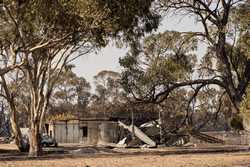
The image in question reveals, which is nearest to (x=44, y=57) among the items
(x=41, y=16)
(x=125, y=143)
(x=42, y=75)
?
(x=42, y=75)

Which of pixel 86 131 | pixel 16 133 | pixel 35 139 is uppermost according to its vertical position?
pixel 86 131

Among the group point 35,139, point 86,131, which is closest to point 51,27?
point 35,139

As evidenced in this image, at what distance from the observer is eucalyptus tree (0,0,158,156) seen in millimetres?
27312

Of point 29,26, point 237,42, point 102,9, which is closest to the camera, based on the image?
point 102,9

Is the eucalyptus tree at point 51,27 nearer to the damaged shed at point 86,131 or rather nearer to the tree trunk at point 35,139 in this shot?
the tree trunk at point 35,139

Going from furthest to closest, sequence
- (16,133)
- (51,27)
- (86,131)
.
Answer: (86,131)
(16,133)
(51,27)

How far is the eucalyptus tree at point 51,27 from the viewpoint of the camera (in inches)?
1075

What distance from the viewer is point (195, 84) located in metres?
49.1

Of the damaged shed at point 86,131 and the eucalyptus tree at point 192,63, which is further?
the damaged shed at point 86,131

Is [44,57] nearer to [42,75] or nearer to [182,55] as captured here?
[42,75]

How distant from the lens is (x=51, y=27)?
30.0 metres

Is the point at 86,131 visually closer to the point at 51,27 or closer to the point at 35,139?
the point at 35,139

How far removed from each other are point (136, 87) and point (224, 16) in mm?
10123

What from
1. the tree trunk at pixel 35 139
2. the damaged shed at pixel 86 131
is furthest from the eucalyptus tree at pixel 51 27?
the damaged shed at pixel 86 131
